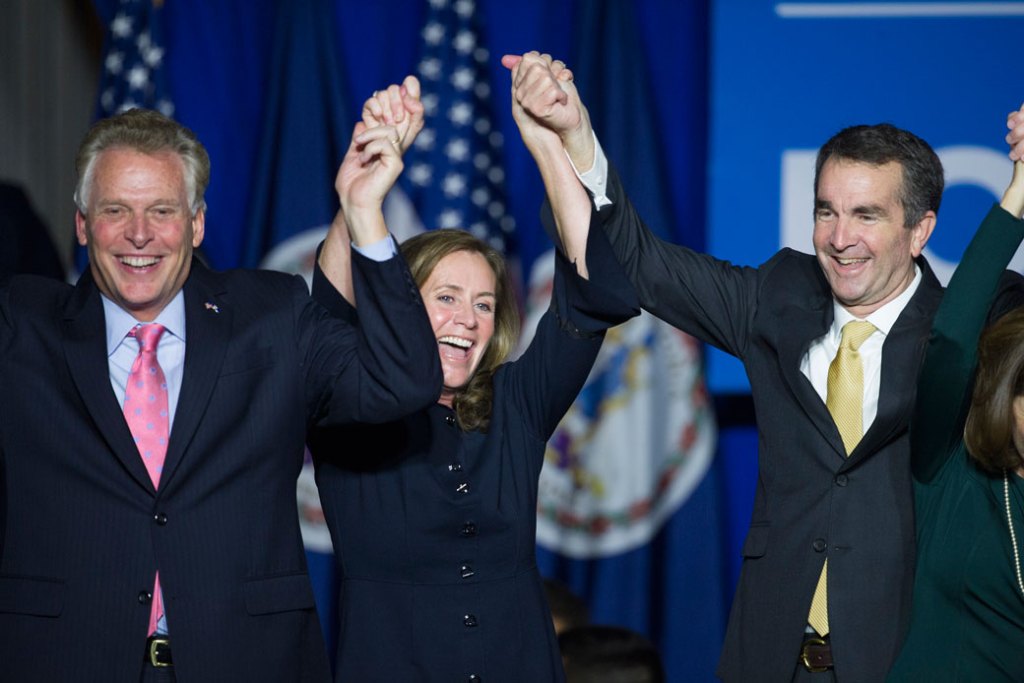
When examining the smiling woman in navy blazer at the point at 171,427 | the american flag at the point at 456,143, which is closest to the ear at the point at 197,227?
the smiling woman in navy blazer at the point at 171,427

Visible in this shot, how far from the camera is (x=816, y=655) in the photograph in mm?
2629

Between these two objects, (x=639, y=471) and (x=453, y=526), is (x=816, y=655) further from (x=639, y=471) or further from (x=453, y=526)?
(x=639, y=471)

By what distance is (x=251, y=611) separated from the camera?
2250 mm

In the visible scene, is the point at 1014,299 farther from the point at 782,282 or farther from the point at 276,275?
the point at 276,275

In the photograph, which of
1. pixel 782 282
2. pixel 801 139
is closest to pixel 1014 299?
pixel 782 282

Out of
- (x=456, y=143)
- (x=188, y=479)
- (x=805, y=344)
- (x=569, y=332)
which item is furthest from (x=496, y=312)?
(x=456, y=143)

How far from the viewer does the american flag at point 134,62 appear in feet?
14.8

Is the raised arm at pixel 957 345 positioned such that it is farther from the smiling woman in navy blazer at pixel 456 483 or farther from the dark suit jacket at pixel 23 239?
the dark suit jacket at pixel 23 239

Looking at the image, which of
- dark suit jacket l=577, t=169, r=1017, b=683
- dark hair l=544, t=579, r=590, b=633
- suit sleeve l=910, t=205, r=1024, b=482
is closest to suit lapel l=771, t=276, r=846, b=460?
dark suit jacket l=577, t=169, r=1017, b=683

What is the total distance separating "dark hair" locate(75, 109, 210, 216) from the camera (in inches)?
91.9

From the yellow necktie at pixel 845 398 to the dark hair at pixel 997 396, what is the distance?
0.24 meters

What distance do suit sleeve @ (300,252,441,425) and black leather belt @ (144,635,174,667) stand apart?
1.53 ft

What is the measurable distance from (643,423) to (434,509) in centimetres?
207

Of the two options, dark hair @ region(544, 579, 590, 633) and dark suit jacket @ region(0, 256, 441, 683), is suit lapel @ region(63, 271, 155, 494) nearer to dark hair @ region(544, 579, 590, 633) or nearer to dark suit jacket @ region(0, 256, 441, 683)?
dark suit jacket @ region(0, 256, 441, 683)
